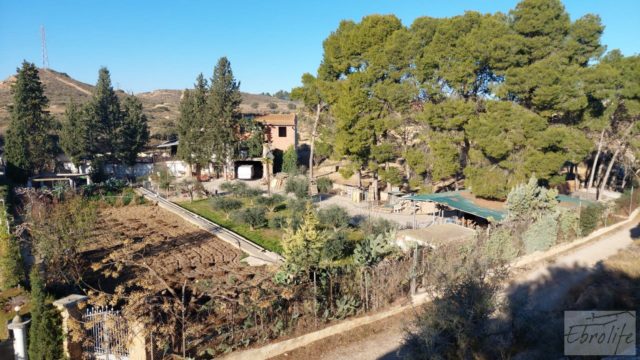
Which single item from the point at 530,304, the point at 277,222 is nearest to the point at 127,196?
the point at 277,222

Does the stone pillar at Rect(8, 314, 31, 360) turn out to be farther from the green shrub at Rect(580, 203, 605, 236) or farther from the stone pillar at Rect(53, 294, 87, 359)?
the green shrub at Rect(580, 203, 605, 236)

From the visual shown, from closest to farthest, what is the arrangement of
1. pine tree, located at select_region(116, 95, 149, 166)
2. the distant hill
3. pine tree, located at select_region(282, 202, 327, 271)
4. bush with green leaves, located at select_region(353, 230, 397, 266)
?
1. pine tree, located at select_region(282, 202, 327, 271)
2. bush with green leaves, located at select_region(353, 230, 397, 266)
3. pine tree, located at select_region(116, 95, 149, 166)
4. the distant hill

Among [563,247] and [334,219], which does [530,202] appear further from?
[334,219]

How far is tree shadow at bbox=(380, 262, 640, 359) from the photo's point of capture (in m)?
7.21

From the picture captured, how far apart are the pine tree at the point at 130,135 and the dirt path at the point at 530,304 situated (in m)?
31.4

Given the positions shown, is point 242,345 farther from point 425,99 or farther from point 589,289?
point 425,99

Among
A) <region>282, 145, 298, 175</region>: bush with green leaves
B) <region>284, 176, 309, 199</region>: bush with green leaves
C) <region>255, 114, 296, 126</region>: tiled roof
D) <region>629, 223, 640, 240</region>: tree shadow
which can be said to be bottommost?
<region>629, 223, 640, 240</region>: tree shadow

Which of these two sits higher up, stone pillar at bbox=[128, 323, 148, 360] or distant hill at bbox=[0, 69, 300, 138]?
distant hill at bbox=[0, 69, 300, 138]

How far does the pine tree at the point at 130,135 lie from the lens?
113 feet

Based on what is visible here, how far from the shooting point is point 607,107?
75.7ft

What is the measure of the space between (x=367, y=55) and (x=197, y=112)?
16.3 meters

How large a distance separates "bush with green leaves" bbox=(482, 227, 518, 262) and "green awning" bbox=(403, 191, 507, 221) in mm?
2225

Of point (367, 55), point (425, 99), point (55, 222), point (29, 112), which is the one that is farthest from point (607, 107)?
point (29, 112)

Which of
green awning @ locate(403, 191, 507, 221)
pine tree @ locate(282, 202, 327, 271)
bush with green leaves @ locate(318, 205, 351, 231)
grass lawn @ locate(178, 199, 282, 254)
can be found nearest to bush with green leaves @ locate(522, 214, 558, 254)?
green awning @ locate(403, 191, 507, 221)
